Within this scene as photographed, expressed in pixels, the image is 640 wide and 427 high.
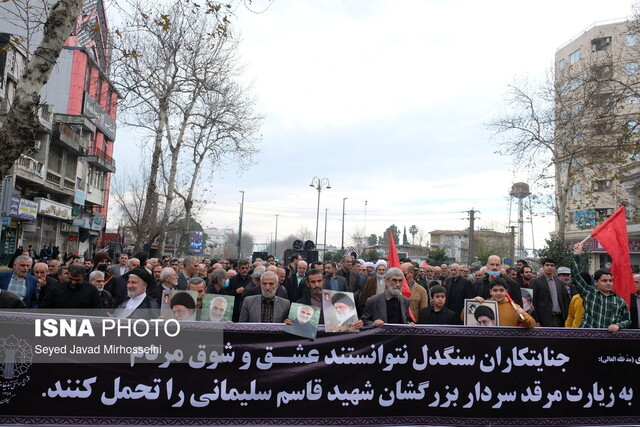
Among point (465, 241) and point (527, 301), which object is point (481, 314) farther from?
point (465, 241)

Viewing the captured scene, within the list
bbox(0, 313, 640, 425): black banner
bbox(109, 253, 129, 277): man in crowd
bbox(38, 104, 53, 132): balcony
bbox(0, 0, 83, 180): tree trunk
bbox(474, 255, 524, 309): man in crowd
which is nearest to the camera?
bbox(0, 313, 640, 425): black banner

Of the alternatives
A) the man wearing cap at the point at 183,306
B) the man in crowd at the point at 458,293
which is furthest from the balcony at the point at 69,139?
the man wearing cap at the point at 183,306

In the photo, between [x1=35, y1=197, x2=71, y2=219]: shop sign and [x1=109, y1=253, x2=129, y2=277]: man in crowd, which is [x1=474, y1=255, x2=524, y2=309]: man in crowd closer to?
[x1=109, y1=253, x2=129, y2=277]: man in crowd

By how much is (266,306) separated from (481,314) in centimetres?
237

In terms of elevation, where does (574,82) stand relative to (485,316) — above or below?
above

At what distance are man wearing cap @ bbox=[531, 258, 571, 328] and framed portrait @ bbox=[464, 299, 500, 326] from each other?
10.5 feet

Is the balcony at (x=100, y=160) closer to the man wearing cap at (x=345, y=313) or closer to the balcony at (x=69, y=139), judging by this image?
the balcony at (x=69, y=139)

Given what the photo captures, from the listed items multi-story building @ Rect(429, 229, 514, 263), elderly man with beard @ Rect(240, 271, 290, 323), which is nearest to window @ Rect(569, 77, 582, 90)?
elderly man with beard @ Rect(240, 271, 290, 323)

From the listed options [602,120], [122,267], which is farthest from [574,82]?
[122,267]

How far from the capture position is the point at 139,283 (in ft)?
20.0

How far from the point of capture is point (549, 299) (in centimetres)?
843

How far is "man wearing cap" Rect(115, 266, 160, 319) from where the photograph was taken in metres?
5.73

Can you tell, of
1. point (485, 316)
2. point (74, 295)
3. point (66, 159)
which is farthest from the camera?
point (66, 159)

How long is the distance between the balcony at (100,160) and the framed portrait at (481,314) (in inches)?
1445
